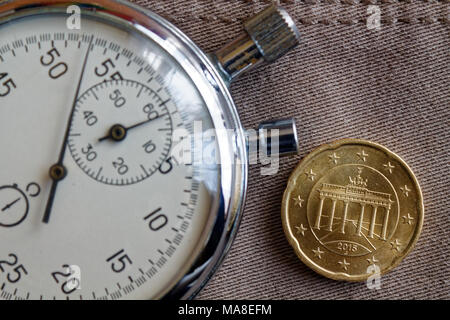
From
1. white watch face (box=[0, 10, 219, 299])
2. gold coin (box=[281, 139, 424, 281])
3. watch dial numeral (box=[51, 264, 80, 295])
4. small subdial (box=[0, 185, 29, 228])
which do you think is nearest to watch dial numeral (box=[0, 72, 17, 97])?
white watch face (box=[0, 10, 219, 299])

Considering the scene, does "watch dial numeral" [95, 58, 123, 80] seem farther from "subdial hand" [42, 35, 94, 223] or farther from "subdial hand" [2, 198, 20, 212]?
"subdial hand" [2, 198, 20, 212]

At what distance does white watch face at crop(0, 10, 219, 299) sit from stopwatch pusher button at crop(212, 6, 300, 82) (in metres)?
0.07

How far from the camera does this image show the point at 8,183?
26.3 inches

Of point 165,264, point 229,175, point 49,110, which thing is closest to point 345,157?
point 229,175

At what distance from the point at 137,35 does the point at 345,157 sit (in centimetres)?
32

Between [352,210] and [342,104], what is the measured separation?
0.48 ft

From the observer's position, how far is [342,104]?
0.78m

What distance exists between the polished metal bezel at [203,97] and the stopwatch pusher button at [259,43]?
0.03m

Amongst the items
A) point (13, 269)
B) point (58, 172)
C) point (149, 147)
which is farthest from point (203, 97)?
point (13, 269)

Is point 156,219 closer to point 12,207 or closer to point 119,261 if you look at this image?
point 119,261

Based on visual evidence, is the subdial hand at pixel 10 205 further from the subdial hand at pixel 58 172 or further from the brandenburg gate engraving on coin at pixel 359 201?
the brandenburg gate engraving on coin at pixel 359 201

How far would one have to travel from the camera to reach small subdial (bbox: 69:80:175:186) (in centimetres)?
67

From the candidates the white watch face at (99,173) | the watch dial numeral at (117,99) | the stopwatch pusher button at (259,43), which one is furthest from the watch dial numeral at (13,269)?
the stopwatch pusher button at (259,43)

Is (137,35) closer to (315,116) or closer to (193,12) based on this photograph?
(193,12)
